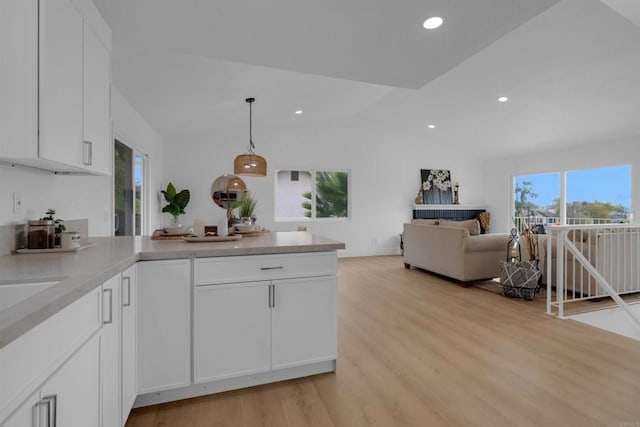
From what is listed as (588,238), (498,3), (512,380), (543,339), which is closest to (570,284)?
(588,238)

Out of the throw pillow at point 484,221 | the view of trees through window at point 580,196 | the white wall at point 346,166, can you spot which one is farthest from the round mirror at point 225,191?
the throw pillow at point 484,221

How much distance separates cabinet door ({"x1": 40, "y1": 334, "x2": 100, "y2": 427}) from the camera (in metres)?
0.95

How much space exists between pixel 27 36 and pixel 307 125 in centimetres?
595

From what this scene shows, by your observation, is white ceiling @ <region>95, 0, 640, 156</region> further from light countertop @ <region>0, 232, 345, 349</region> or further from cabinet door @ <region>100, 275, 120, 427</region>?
cabinet door @ <region>100, 275, 120, 427</region>

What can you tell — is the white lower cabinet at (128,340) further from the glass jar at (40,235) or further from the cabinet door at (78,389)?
the glass jar at (40,235)

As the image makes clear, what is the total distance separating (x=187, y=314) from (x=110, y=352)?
1.52ft

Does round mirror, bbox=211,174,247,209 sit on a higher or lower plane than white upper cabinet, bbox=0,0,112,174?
lower

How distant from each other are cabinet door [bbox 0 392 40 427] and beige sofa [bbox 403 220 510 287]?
14.8 ft

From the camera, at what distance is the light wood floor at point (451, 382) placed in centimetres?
178

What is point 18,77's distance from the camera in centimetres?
133

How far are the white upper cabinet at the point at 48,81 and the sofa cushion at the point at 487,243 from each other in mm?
4271

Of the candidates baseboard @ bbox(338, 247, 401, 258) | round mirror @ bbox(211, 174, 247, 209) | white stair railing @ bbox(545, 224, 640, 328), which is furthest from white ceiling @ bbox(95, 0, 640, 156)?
baseboard @ bbox(338, 247, 401, 258)

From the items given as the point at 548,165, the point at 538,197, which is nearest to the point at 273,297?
the point at 548,165

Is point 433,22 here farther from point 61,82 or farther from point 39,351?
point 39,351
